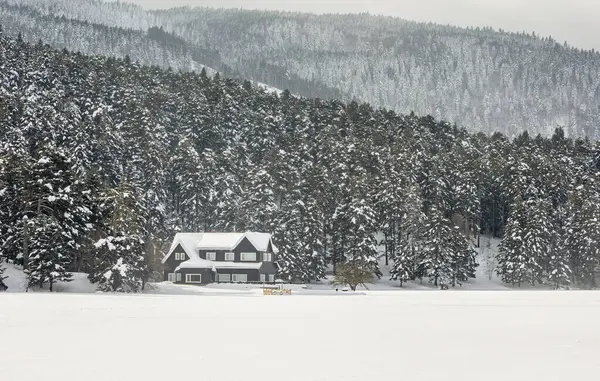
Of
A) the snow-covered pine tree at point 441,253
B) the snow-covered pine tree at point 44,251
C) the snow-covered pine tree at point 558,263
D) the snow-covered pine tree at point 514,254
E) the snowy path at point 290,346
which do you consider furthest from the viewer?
the snow-covered pine tree at point 514,254

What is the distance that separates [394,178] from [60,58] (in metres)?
63.7

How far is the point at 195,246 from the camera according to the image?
306ft

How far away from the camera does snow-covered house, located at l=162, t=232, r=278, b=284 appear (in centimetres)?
9212

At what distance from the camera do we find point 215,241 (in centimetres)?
9338

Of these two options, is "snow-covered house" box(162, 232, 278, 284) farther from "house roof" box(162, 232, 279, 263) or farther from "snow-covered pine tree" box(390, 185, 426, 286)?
"snow-covered pine tree" box(390, 185, 426, 286)

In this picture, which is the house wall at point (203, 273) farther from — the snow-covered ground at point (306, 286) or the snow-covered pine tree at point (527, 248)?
the snow-covered pine tree at point (527, 248)

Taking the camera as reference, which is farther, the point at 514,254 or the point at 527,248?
the point at 514,254

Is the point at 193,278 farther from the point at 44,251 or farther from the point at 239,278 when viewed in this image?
the point at 44,251

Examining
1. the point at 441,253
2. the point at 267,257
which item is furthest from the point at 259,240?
the point at 441,253

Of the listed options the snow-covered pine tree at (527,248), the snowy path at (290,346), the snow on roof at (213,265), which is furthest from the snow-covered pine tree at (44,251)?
the snow-covered pine tree at (527,248)

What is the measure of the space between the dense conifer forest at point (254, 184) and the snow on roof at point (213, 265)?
143 inches

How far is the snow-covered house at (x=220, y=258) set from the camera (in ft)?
302

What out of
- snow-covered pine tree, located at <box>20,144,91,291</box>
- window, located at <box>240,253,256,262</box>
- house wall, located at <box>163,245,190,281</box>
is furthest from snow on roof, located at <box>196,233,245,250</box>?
snow-covered pine tree, located at <box>20,144,91,291</box>

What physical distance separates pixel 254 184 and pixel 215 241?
1207cm
